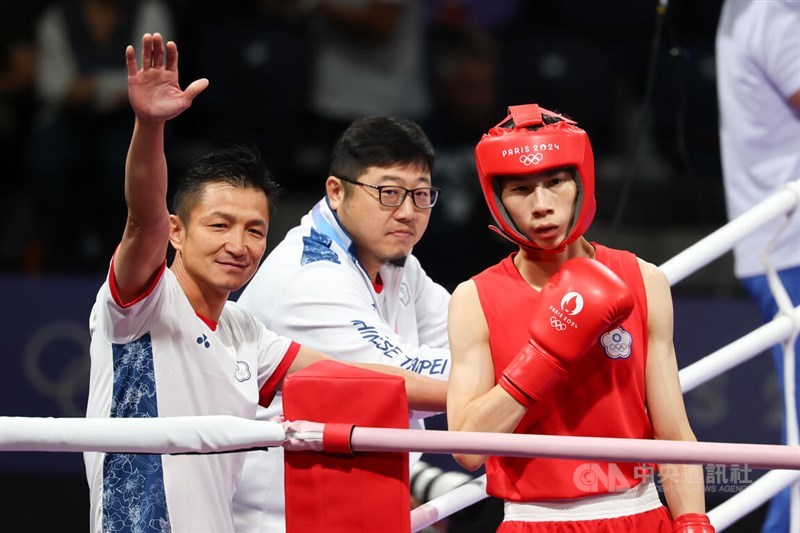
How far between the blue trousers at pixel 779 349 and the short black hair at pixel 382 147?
1017mm

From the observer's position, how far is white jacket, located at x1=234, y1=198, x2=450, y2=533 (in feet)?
9.51

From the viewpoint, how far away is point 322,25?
6.22 m

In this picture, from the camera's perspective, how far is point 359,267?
323 centimetres

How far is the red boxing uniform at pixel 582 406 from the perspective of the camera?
2.18 meters

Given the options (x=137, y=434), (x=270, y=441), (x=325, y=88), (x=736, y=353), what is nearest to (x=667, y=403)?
(x=736, y=353)

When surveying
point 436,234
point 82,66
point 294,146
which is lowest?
point 436,234

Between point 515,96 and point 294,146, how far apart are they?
45.5 inches

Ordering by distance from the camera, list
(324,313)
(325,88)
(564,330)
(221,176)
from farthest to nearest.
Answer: (325,88), (324,313), (221,176), (564,330)

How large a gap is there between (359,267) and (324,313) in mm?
212

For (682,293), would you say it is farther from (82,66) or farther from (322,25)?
(82,66)

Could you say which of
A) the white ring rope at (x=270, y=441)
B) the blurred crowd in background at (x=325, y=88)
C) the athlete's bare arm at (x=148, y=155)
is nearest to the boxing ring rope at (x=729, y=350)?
the white ring rope at (x=270, y=441)

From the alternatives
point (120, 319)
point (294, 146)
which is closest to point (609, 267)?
point (120, 319)

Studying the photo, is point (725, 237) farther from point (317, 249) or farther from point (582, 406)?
point (317, 249)

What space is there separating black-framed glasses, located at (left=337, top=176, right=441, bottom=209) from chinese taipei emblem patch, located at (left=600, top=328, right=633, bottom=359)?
1.09m
